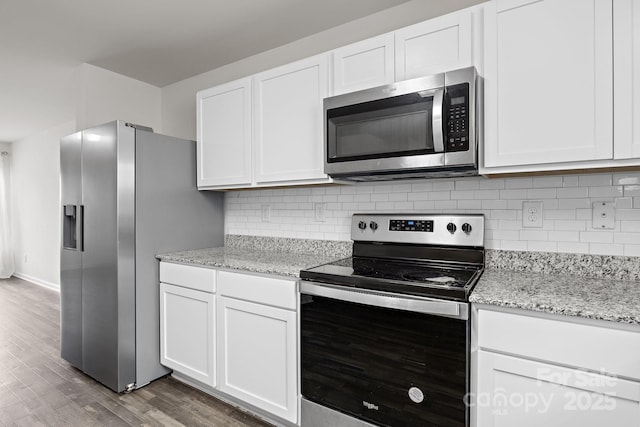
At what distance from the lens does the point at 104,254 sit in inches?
91.1

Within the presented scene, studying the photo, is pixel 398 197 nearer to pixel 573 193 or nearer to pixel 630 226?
pixel 573 193

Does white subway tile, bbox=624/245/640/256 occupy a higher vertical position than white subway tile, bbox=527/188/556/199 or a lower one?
lower

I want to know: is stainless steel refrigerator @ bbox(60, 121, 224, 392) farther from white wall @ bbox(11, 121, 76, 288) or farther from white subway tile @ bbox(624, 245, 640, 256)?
white wall @ bbox(11, 121, 76, 288)

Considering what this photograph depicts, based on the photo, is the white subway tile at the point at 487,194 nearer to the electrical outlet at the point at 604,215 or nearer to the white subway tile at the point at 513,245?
the white subway tile at the point at 513,245

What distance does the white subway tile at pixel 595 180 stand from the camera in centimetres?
155

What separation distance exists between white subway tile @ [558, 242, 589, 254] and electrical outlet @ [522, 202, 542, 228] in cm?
13

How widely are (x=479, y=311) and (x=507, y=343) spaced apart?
14 centimetres

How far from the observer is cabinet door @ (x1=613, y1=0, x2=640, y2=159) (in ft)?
4.10

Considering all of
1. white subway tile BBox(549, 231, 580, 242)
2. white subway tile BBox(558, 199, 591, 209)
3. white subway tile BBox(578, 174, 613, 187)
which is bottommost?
white subway tile BBox(549, 231, 580, 242)

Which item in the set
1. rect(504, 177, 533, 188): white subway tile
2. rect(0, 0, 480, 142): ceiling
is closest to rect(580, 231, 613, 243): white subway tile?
rect(504, 177, 533, 188): white subway tile

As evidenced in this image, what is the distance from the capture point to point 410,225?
6.41 ft

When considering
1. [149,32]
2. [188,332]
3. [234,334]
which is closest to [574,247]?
[234,334]

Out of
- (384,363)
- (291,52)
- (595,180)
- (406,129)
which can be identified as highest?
(291,52)

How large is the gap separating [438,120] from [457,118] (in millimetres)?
86
